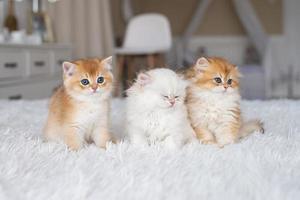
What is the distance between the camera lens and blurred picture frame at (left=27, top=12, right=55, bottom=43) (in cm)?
296

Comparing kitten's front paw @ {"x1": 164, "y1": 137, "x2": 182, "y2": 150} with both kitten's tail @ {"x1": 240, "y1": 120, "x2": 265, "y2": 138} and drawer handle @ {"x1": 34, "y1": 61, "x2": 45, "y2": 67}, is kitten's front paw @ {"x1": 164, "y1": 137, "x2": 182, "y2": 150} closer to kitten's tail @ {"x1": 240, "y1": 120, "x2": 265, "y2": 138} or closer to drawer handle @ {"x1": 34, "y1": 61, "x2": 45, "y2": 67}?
kitten's tail @ {"x1": 240, "y1": 120, "x2": 265, "y2": 138}

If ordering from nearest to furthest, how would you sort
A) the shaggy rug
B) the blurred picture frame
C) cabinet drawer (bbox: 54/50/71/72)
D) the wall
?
the shaggy rug < cabinet drawer (bbox: 54/50/71/72) < the blurred picture frame < the wall

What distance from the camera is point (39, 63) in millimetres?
2547

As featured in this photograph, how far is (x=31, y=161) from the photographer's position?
786 mm

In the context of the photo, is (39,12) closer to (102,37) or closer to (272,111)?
(102,37)

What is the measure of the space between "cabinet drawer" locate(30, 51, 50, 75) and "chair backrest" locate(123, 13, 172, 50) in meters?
1.08

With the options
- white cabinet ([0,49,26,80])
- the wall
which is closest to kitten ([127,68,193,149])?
white cabinet ([0,49,26,80])

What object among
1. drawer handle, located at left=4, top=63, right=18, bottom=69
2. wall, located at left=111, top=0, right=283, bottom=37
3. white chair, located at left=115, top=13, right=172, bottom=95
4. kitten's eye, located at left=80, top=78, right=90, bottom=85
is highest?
wall, located at left=111, top=0, right=283, bottom=37

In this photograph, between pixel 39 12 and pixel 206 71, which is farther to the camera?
pixel 39 12

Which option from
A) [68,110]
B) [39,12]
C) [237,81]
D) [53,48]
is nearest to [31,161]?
[68,110]

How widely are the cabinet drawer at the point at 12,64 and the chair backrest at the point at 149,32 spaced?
1.39m

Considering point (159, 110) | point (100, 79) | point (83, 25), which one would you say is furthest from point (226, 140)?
point (83, 25)

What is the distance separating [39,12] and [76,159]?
8.07 feet

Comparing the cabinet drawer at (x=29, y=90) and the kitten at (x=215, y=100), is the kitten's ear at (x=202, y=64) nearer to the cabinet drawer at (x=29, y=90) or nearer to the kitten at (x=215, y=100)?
the kitten at (x=215, y=100)
